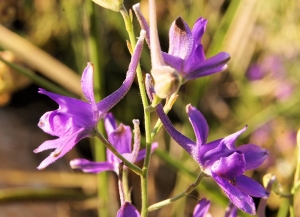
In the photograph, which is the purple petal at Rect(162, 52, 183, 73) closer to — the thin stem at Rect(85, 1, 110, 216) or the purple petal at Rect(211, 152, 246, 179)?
the purple petal at Rect(211, 152, 246, 179)

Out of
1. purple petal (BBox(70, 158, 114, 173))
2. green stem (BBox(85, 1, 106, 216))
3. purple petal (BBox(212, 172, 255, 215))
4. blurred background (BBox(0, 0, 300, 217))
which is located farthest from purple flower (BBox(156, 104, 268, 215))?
blurred background (BBox(0, 0, 300, 217))

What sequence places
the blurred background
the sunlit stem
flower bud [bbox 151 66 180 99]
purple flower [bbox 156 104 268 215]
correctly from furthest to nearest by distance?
the blurred background → the sunlit stem → purple flower [bbox 156 104 268 215] → flower bud [bbox 151 66 180 99]

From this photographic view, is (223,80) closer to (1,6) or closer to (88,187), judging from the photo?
(88,187)

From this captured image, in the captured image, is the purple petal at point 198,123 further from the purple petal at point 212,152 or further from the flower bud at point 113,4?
the flower bud at point 113,4

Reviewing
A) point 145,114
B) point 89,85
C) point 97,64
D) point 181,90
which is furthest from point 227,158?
point 181,90

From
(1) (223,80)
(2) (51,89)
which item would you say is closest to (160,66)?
(2) (51,89)

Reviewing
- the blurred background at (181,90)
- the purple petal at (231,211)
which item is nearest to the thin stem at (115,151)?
the purple petal at (231,211)
